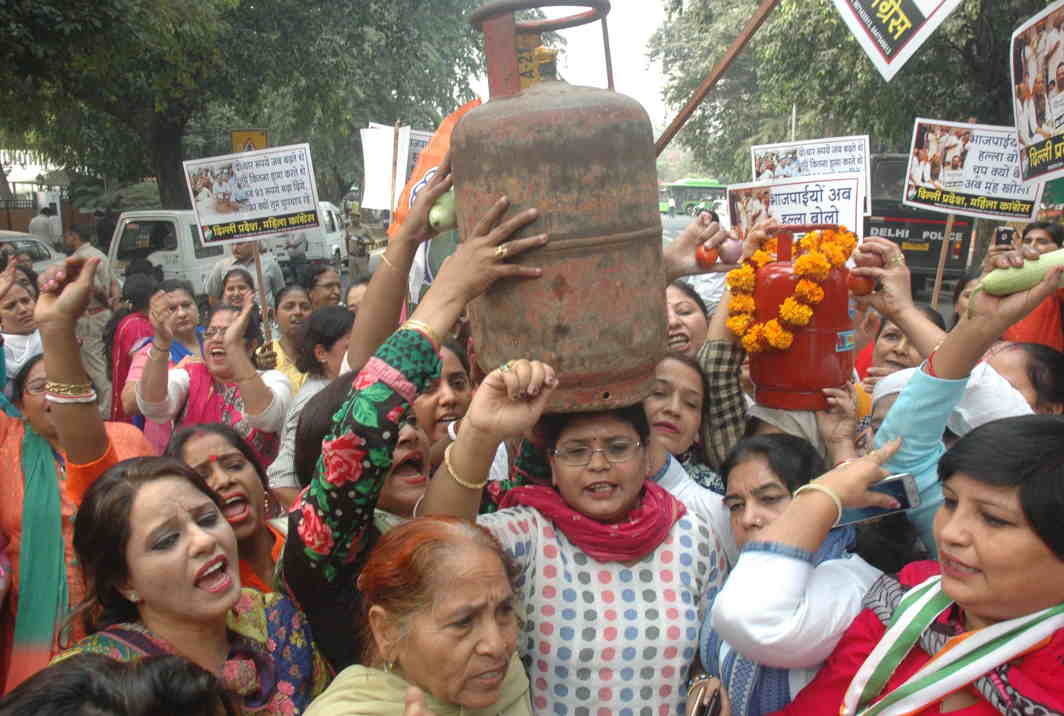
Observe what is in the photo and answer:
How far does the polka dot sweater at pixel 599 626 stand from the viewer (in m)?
2.25

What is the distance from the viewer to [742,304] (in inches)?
128

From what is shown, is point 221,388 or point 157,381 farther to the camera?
point 221,388

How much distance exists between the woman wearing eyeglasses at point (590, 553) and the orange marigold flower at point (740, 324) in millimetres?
876

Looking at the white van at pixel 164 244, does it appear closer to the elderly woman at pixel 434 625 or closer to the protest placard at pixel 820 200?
the protest placard at pixel 820 200

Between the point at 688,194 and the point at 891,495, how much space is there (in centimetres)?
4774

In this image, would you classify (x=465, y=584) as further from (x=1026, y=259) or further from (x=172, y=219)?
(x=172, y=219)

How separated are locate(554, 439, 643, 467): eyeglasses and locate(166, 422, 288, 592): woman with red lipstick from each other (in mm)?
943

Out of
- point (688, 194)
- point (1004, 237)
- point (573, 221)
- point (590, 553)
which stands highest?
point (573, 221)

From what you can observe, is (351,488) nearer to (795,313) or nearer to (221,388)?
(795,313)

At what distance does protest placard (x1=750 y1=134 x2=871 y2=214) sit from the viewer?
281 inches

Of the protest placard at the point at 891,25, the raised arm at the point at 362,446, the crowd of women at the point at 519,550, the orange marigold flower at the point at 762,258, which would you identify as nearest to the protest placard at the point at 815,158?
the protest placard at the point at 891,25

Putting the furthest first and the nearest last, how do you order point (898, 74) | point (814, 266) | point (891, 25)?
1. point (898, 74)
2. point (891, 25)
3. point (814, 266)

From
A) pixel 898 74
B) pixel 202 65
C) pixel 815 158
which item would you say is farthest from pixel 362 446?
pixel 202 65

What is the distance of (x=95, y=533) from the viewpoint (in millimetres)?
2186
